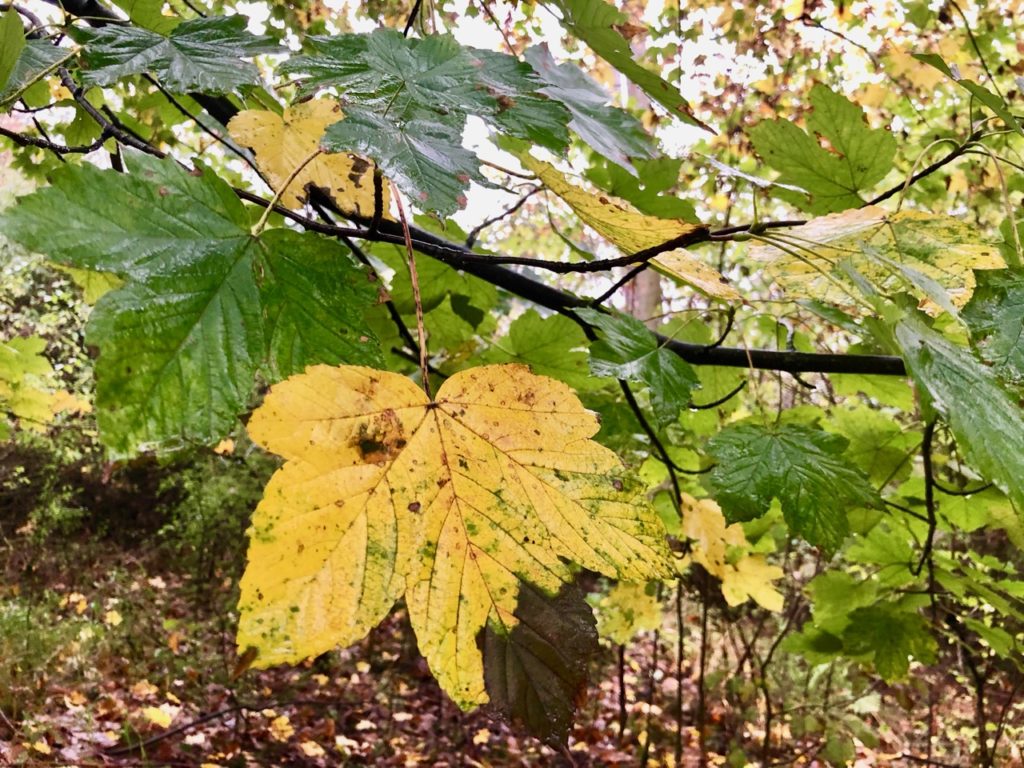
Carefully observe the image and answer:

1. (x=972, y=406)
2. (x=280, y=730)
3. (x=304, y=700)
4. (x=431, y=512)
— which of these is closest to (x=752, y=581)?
(x=972, y=406)

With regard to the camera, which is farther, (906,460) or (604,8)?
(906,460)

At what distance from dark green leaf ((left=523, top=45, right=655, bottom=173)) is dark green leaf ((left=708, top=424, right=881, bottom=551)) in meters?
0.39

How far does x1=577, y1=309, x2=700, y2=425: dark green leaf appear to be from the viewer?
30.4 inches

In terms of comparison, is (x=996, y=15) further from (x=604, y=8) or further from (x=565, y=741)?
(x=565, y=741)

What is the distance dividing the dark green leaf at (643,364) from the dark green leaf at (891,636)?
108 centimetres

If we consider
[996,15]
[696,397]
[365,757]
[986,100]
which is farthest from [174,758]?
[996,15]

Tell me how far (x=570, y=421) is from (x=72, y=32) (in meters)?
0.55

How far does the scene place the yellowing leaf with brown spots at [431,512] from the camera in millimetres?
371

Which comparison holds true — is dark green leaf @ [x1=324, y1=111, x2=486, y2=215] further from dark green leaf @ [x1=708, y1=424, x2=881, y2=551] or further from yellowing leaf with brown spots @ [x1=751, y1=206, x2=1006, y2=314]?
dark green leaf @ [x1=708, y1=424, x2=881, y2=551]

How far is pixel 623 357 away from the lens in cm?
80

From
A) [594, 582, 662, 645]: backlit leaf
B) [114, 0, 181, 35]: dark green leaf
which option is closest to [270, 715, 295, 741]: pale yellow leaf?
[594, 582, 662, 645]: backlit leaf

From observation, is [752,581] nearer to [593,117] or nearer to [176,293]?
[593,117]

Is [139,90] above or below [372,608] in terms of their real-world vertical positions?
above

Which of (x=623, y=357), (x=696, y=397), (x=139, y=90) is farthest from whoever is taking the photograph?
(x=139, y=90)
